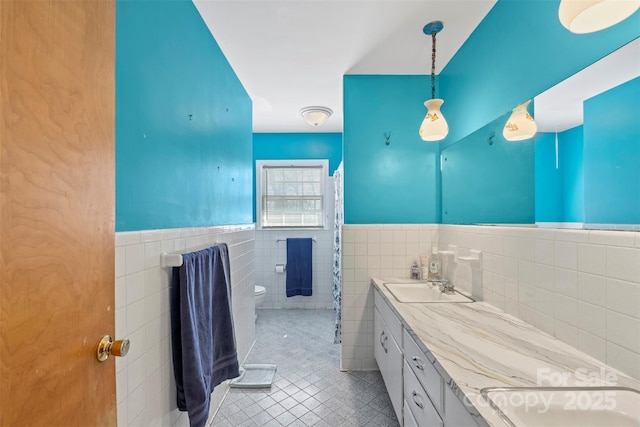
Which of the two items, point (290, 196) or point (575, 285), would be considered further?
point (290, 196)

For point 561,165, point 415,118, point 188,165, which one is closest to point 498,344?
point 561,165

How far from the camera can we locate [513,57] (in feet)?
5.12

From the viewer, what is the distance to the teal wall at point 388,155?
8.05 ft

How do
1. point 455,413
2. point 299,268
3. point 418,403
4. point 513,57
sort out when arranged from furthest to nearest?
point 299,268
point 513,57
point 418,403
point 455,413

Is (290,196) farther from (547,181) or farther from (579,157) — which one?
(579,157)

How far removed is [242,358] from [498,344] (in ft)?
6.56

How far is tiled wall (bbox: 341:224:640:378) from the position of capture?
90cm

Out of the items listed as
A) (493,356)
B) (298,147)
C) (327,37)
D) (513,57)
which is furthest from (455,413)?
(298,147)

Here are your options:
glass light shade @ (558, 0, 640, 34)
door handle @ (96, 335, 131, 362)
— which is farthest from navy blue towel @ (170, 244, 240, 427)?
glass light shade @ (558, 0, 640, 34)

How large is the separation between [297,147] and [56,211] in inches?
142

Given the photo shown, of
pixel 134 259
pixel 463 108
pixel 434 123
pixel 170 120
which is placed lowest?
pixel 134 259

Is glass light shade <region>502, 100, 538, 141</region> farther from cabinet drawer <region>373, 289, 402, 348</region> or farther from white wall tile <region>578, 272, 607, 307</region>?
cabinet drawer <region>373, 289, 402, 348</region>

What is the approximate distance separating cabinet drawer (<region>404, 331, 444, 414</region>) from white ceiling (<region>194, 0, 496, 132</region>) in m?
1.79

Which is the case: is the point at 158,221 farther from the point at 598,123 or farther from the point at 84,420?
the point at 598,123
